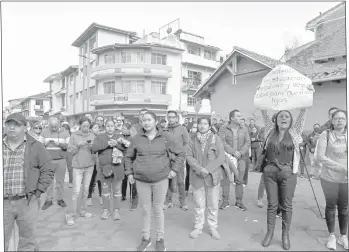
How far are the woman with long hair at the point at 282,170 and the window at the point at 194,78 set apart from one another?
30.7 m

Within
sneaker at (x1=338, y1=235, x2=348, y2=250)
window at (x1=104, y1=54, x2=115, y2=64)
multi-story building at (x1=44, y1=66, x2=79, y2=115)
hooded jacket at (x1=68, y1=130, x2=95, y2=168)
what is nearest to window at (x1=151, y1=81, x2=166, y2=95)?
window at (x1=104, y1=54, x2=115, y2=64)

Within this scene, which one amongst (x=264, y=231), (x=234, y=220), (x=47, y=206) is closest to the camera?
(x=264, y=231)

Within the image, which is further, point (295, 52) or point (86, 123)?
point (295, 52)

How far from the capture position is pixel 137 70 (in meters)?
28.8

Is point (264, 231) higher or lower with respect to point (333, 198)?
lower

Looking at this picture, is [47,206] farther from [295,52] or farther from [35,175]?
[295,52]

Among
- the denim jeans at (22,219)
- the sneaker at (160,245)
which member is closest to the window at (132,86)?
the sneaker at (160,245)

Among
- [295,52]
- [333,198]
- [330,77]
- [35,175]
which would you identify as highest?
[295,52]

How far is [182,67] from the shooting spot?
33.4 metres

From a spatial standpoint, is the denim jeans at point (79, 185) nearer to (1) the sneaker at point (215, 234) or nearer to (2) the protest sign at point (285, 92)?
(1) the sneaker at point (215, 234)

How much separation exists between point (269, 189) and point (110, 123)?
2970 mm

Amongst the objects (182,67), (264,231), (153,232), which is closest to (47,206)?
(153,232)

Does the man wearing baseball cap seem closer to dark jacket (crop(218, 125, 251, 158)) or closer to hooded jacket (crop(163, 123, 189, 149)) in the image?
hooded jacket (crop(163, 123, 189, 149))

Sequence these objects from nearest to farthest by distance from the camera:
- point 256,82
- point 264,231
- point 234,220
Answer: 1. point 264,231
2. point 234,220
3. point 256,82
